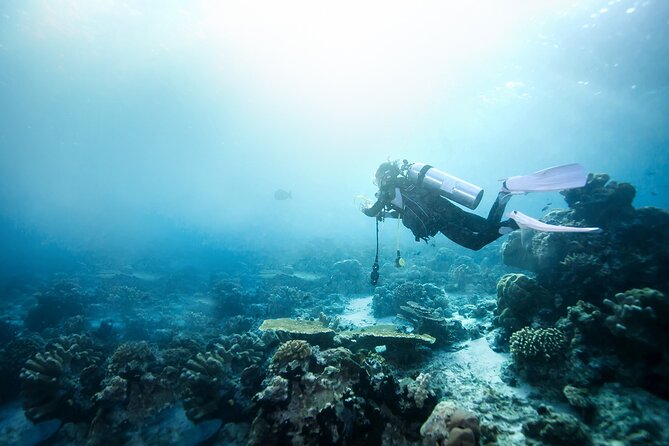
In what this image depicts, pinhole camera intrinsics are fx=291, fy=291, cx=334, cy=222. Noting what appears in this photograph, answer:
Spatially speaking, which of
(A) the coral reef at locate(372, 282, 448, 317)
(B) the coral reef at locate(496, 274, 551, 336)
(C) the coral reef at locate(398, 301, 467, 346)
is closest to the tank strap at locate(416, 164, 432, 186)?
(B) the coral reef at locate(496, 274, 551, 336)

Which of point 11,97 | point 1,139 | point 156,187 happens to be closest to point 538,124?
point 11,97

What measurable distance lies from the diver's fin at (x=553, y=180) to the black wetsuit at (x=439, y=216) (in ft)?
1.36

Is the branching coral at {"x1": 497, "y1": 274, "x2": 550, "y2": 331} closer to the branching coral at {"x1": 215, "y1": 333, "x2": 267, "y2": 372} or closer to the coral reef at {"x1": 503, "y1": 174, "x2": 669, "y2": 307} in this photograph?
the coral reef at {"x1": 503, "y1": 174, "x2": 669, "y2": 307}

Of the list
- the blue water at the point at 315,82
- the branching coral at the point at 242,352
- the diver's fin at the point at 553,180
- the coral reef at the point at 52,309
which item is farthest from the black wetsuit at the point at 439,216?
the blue water at the point at 315,82

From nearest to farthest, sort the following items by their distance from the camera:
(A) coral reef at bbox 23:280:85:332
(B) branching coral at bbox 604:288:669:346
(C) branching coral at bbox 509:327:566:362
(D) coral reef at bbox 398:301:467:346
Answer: (B) branching coral at bbox 604:288:669:346 → (C) branching coral at bbox 509:327:566:362 → (D) coral reef at bbox 398:301:467:346 → (A) coral reef at bbox 23:280:85:332

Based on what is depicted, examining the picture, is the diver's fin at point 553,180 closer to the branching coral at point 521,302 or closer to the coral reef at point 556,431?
the branching coral at point 521,302

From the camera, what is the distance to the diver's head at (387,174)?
6755 millimetres

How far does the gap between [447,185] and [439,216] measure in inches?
27.3

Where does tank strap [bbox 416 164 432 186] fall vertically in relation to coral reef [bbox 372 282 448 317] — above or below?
above

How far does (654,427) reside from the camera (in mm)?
3826

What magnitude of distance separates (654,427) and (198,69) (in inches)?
1234

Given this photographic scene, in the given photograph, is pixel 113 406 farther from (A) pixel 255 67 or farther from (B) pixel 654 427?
(A) pixel 255 67

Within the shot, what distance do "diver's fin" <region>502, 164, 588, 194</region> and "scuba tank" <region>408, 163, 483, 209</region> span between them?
27.8 inches

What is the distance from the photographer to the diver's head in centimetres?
676
